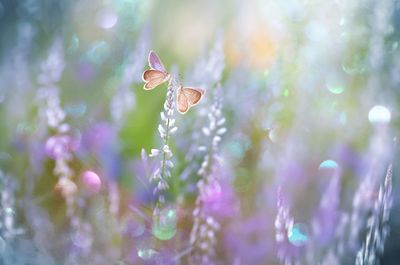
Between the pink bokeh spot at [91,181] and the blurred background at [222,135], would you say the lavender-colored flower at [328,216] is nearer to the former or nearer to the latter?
the blurred background at [222,135]

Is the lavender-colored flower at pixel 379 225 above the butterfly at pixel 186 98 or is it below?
below

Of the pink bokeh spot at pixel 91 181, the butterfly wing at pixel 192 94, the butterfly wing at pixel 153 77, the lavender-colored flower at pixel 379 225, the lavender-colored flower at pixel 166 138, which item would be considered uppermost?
the pink bokeh spot at pixel 91 181

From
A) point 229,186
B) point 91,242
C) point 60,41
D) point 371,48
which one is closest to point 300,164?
point 229,186

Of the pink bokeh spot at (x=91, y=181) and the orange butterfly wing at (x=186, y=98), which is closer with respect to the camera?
the orange butterfly wing at (x=186, y=98)

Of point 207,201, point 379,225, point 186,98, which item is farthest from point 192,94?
point 379,225

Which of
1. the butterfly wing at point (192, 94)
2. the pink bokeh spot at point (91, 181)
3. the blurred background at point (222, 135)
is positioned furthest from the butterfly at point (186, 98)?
the pink bokeh spot at point (91, 181)

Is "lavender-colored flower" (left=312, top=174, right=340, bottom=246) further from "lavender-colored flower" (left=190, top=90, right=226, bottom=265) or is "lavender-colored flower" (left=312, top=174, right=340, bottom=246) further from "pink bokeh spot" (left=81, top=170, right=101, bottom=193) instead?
"pink bokeh spot" (left=81, top=170, right=101, bottom=193)

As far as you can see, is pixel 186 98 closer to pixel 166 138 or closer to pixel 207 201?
pixel 166 138
